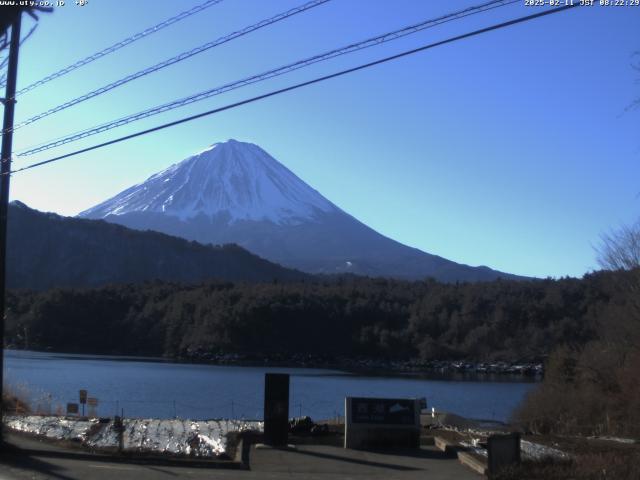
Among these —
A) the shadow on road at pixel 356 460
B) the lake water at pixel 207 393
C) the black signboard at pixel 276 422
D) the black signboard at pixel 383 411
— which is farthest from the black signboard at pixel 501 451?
the lake water at pixel 207 393

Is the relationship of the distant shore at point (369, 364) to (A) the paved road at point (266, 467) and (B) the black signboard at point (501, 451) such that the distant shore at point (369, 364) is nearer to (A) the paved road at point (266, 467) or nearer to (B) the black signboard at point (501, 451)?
(A) the paved road at point (266, 467)

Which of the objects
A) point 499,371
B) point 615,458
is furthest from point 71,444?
point 499,371

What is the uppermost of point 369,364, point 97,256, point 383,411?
point 97,256

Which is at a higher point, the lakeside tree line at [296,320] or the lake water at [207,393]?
the lakeside tree line at [296,320]

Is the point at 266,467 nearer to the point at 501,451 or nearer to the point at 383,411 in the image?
the point at 383,411

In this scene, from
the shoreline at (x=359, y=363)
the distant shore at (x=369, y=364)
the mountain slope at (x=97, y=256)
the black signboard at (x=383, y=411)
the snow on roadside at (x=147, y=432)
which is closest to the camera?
the snow on roadside at (x=147, y=432)

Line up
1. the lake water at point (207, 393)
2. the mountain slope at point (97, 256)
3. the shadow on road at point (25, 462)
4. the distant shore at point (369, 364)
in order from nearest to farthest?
1. the shadow on road at point (25, 462)
2. the lake water at point (207, 393)
3. the distant shore at point (369, 364)
4. the mountain slope at point (97, 256)

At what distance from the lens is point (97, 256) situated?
152 meters

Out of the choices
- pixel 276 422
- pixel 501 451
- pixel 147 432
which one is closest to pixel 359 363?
pixel 147 432

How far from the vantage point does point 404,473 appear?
1470cm

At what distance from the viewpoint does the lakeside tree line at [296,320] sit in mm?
99062

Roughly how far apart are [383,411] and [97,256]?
140 m

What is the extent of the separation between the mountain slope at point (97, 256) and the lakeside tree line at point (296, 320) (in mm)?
31047

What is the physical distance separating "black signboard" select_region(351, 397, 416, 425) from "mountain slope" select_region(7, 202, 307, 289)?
128467 mm
